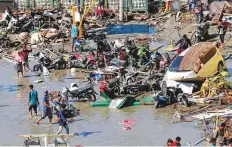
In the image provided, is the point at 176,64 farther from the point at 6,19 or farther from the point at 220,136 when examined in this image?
the point at 6,19

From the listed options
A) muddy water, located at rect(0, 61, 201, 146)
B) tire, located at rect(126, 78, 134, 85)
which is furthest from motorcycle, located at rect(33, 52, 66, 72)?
tire, located at rect(126, 78, 134, 85)

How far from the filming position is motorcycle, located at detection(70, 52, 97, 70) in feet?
103

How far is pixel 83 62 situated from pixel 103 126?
10.7m

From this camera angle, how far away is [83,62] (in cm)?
3172

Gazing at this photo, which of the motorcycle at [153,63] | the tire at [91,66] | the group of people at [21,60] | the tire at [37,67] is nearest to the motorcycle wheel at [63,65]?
the tire at [37,67]

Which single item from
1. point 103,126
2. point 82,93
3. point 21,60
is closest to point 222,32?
point 21,60

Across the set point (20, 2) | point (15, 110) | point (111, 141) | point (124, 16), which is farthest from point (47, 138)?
point (20, 2)

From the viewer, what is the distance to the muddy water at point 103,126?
19.5 m

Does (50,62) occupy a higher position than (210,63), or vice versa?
(210,63)

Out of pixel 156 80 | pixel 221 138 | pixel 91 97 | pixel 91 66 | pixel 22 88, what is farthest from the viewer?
pixel 91 66

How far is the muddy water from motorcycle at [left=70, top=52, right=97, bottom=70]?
5.34 meters

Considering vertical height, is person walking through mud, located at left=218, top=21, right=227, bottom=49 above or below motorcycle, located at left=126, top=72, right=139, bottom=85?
above

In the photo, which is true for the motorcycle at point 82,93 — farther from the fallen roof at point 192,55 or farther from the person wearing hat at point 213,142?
the person wearing hat at point 213,142

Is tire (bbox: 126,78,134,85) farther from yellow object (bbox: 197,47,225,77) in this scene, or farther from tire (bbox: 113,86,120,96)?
yellow object (bbox: 197,47,225,77)
